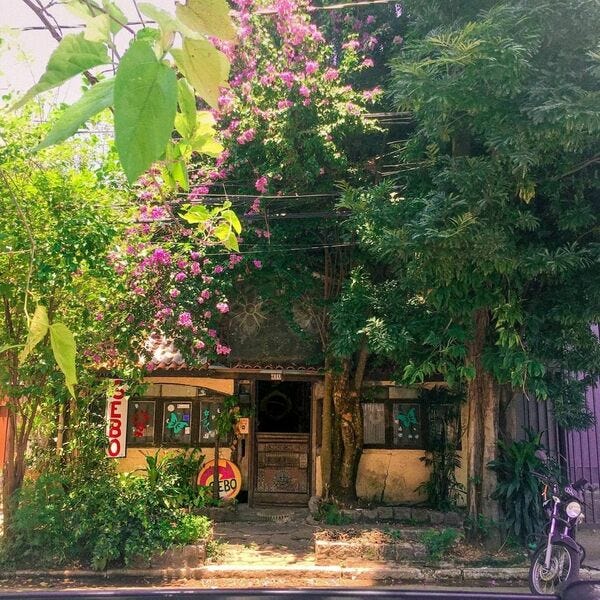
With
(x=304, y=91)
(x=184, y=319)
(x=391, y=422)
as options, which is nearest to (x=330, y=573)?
(x=184, y=319)

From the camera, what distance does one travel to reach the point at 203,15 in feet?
2.93

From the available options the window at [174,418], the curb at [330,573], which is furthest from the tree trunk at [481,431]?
the window at [174,418]

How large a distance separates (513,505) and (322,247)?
473 cm

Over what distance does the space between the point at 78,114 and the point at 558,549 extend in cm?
732

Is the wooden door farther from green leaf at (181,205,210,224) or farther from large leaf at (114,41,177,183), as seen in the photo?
large leaf at (114,41,177,183)

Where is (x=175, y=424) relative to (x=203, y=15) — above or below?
below

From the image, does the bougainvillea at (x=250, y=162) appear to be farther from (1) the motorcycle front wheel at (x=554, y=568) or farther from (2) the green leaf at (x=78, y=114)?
(2) the green leaf at (x=78, y=114)

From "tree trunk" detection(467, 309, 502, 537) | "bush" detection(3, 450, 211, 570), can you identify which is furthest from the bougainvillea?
"tree trunk" detection(467, 309, 502, 537)

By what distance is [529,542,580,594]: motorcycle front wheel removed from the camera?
6656mm

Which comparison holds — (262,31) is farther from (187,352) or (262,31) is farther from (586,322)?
(586,322)

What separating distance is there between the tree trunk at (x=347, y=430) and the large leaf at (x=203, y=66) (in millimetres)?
9700

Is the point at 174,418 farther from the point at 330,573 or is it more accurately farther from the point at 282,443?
the point at 330,573

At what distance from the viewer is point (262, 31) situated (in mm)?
9086

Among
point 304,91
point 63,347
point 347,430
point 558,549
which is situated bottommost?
point 558,549
